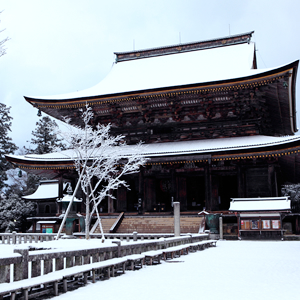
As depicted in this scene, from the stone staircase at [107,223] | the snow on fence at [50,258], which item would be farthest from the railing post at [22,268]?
the stone staircase at [107,223]

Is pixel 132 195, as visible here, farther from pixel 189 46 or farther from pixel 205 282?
pixel 205 282

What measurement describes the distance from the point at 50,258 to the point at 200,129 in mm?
21546

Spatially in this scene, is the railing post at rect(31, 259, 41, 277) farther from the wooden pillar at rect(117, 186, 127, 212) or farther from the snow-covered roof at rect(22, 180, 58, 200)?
the snow-covered roof at rect(22, 180, 58, 200)

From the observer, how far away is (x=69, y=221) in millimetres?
19734

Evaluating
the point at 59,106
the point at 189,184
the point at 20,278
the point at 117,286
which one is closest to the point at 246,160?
the point at 189,184

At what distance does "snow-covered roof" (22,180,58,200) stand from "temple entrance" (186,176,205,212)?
13868mm

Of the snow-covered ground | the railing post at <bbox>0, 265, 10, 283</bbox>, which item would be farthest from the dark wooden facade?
the railing post at <bbox>0, 265, 10, 283</bbox>

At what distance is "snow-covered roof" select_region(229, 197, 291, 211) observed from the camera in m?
20.8

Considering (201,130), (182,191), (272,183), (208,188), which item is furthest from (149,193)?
(272,183)

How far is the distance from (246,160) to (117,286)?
1862cm

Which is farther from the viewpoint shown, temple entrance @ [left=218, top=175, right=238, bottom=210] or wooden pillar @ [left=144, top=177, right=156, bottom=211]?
temple entrance @ [left=218, top=175, right=238, bottom=210]

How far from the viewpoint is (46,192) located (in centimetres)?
3797

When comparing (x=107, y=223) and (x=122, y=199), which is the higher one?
(x=122, y=199)

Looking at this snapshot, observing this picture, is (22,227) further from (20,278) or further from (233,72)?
(20,278)
